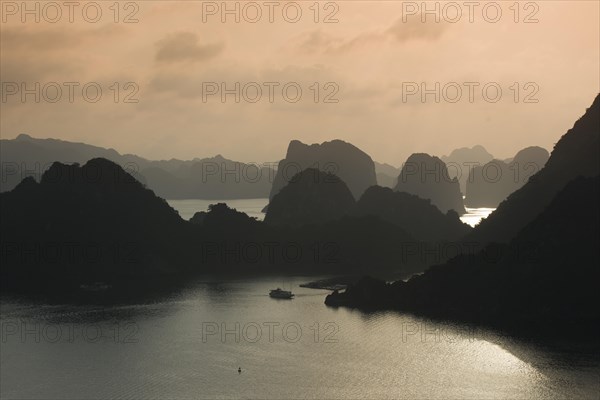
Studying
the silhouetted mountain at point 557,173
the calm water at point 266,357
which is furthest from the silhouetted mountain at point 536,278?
the silhouetted mountain at point 557,173

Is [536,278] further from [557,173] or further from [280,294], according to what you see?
A: [280,294]

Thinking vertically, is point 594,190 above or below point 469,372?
above

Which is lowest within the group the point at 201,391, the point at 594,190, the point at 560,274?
the point at 201,391

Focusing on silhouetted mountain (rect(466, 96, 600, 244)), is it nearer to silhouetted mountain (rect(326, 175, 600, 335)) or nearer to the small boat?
silhouetted mountain (rect(326, 175, 600, 335))

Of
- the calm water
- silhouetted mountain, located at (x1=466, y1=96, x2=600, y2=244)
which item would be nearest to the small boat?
the calm water

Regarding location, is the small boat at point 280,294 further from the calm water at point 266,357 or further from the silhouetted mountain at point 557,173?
the silhouetted mountain at point 557,173

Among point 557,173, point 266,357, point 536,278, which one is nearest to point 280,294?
point 536,278

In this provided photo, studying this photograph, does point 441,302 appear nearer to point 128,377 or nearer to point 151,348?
point 151,348

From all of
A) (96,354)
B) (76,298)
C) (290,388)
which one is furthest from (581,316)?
(76,298)
